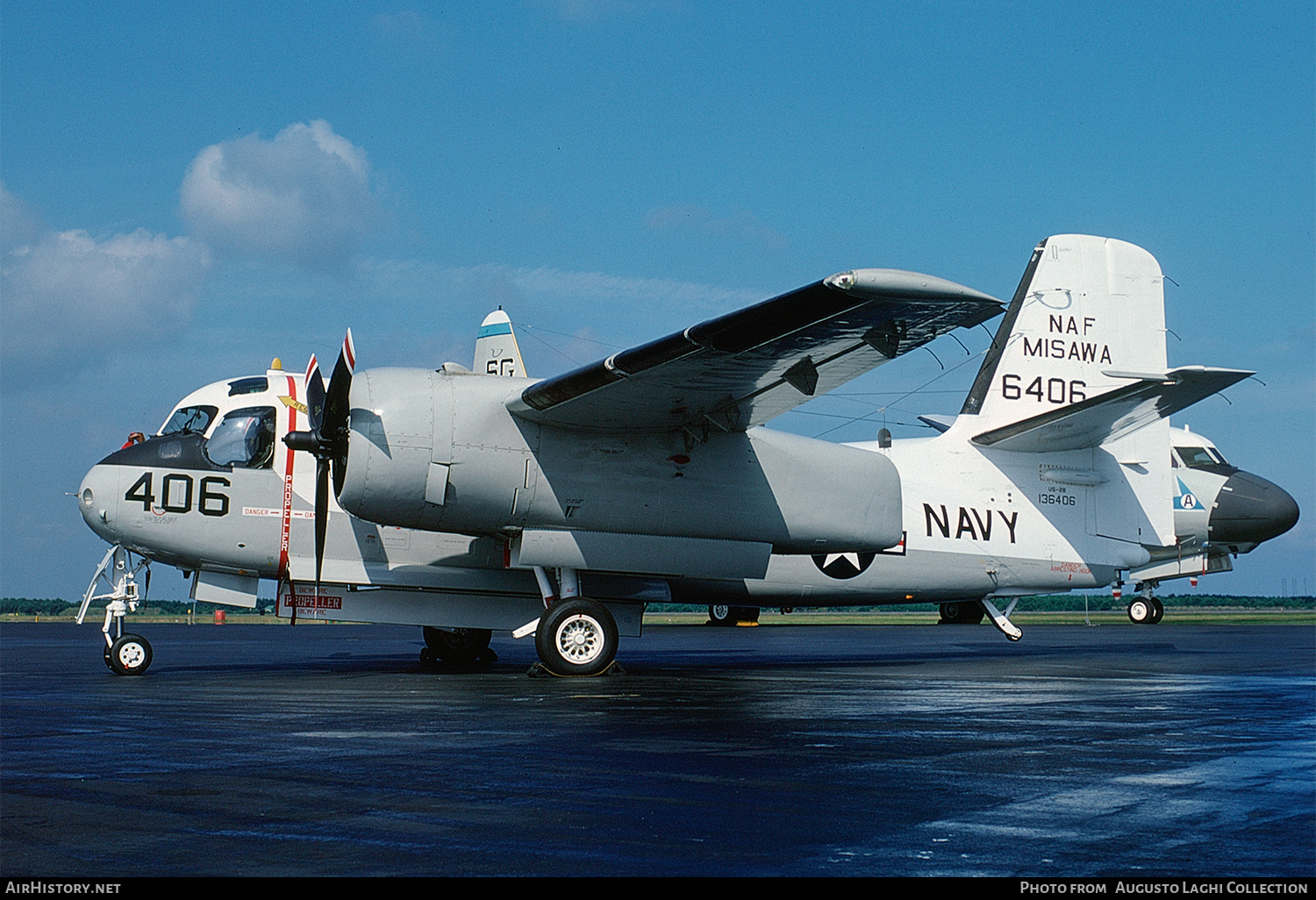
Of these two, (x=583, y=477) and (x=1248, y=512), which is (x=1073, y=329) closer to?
(x=583, y=477)

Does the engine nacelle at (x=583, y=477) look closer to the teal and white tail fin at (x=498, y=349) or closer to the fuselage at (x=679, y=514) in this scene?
the fuselage at (x=679, y=514)

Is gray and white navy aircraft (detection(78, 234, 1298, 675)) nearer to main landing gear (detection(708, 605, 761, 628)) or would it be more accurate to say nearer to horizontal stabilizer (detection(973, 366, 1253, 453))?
horizontal stabilizer (detection(973, 366, 1253, 453))

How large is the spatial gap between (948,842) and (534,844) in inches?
68.2

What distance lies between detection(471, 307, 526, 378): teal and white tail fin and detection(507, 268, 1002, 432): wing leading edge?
13319mm

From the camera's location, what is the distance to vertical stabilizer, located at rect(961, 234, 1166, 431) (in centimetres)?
1952

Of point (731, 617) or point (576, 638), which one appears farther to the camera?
point (731, 617)

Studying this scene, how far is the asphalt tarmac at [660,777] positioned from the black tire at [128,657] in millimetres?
830

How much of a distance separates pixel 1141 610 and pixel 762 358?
29114 millimetres

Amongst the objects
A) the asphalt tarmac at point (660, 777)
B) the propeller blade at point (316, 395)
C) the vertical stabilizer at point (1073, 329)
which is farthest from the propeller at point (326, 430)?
the vertical stabilizer at point (1073, 329)

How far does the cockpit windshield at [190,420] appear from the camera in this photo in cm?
1552

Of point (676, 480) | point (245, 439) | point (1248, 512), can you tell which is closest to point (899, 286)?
point (676, 480)

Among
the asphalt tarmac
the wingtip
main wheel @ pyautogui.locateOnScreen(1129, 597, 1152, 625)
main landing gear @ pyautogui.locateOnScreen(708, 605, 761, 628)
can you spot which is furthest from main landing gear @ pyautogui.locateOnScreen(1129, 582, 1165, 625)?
the wingtip

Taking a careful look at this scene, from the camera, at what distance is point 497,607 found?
53.9 ft

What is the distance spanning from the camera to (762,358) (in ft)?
41.8
